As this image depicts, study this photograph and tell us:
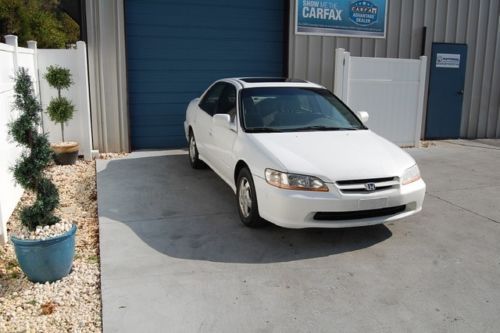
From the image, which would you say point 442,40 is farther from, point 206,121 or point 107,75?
point 107,75

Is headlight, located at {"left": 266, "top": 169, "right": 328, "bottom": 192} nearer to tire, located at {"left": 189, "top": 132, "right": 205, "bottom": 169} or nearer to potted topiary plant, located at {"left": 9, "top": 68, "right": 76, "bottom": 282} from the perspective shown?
potted topiary plant, located at {"left": 9, "top": 68, "right": 76, "bottom": 282}

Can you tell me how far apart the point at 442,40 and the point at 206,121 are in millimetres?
6997

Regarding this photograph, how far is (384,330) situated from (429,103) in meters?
8.81

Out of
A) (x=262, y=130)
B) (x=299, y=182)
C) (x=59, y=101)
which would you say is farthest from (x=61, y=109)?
(x=299, y=182)

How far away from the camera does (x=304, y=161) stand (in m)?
4.37

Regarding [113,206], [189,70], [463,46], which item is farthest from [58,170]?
[463,46]

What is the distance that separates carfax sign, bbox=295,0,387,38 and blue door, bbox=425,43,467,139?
5.36 ft

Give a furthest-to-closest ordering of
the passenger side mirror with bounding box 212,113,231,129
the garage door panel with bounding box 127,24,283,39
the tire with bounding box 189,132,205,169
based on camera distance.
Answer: the garage door panel with bounding box 127,24,283,39 < the tire with bounding box 189,132,205,169 < the passenger side mirror with bounding box 212,113,231,129

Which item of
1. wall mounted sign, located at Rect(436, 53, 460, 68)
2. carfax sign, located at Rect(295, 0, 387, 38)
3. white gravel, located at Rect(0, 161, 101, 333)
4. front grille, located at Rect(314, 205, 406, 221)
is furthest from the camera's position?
wall mounted sign, located at Rect(436, 53, 460, 68)

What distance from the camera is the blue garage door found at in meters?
8.81

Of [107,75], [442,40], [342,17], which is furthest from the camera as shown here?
[442,40]

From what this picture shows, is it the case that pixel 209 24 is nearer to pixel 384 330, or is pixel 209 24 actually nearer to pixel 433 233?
pixel 433 233

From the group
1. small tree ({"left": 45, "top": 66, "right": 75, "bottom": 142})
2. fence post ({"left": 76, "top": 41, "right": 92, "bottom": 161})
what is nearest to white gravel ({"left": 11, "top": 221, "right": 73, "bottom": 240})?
small tree ({"left": 45, "top": 66, "right": 75, "bottom": 142})

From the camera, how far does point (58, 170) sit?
24.2 ft
